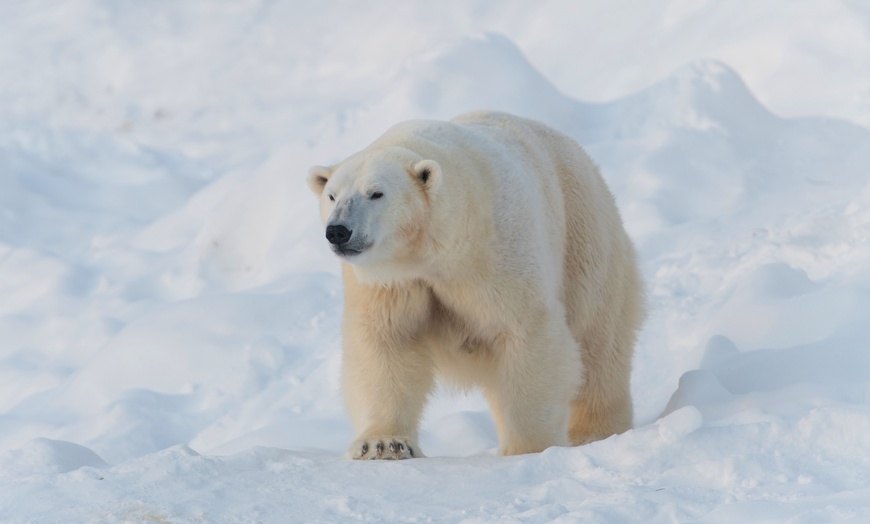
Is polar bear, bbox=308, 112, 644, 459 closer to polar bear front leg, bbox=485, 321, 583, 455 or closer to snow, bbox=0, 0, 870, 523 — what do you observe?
polar bear front leg, bbox=485, 321, 583, 455

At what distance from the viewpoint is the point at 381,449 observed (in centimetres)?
380

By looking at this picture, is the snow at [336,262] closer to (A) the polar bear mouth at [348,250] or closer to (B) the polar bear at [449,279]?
(B) the polar bear at [449,279]

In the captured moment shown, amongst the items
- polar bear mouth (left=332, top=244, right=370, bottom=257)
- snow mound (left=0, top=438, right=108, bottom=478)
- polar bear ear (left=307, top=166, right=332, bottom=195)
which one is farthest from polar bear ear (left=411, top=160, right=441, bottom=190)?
snow mound (left=0, top=438, right=108, bottom=478)

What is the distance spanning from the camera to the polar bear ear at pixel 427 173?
3625 mm

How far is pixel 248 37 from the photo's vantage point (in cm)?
1537

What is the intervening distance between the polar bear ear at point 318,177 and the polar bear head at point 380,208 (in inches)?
5.4

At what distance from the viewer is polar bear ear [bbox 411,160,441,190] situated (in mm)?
3625

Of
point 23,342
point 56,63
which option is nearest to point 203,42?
point 56,63

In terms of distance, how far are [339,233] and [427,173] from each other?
40 cm

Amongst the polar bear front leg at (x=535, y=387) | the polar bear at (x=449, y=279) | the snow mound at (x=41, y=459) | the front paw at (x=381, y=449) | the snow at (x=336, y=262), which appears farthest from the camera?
the polar bear front leg at (x=535, y=387)

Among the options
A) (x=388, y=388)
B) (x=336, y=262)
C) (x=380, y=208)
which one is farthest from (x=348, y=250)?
(x=336, y=262)

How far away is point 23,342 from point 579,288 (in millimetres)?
4832

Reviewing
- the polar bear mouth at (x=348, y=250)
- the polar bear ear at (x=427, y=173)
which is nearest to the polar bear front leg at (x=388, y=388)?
the polar bear mouth at (x=348, y=250)

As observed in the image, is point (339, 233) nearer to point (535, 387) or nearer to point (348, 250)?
point (348, 250)
